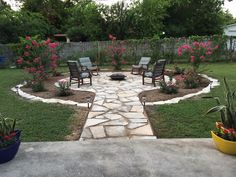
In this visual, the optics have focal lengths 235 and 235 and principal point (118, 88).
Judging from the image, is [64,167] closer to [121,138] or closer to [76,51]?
[121,138]

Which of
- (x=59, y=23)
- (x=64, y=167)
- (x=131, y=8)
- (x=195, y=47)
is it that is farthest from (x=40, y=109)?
(x=59, y=23)

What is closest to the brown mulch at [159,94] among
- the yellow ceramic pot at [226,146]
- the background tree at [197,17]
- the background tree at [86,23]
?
the yellow ceramic pot at [226,146]

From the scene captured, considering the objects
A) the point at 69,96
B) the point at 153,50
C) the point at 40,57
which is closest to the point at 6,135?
the point at 69,96

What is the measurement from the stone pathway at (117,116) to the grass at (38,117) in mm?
429

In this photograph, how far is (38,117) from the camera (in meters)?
4.49

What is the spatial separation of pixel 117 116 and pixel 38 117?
4.94 ft

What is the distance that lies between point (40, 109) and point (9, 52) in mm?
10629

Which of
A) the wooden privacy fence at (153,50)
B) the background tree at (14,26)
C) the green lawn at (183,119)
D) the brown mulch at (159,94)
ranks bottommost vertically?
the green lawn at (183,119)

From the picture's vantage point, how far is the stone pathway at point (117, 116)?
367cm

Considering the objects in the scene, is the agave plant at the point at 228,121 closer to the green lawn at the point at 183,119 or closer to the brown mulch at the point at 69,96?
the green lawn at the point at 183,119

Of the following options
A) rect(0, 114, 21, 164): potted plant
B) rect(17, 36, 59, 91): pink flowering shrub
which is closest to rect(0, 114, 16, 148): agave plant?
rect(0, 114, 21, 164): potted plant

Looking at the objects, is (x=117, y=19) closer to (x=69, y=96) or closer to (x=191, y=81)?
(x=191, y=81)

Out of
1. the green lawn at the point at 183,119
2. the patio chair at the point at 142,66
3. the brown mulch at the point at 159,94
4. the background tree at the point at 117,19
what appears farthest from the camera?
the background tree at the point at 117,19

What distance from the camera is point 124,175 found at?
2.45m
